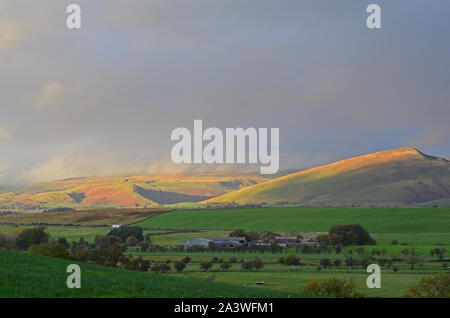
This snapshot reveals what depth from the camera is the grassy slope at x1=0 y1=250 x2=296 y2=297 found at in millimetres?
32456

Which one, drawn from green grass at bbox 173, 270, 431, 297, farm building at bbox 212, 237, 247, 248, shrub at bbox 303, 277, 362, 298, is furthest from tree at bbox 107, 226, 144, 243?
shrub at bbox 303, 277, 362, 298

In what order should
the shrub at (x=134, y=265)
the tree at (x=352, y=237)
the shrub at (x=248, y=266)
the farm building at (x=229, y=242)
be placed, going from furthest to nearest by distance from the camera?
the farm building at (x=229, y=242), the tree at (x=352, y=237), the shrub at (x=248, y=266), the shrub at (x=134, y=265)

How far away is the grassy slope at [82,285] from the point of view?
3246 cm

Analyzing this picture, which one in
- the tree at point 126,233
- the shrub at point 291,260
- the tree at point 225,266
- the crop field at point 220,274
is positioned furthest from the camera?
the tree at point 126,233

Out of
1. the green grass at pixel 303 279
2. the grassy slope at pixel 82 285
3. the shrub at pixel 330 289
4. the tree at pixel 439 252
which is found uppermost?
the grassy slope at pixel 82 285

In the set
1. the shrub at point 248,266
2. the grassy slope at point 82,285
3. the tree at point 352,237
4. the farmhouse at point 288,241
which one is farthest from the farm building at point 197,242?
the grassy slope at point 82,285

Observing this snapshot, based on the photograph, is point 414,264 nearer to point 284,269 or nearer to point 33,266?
point 284,269

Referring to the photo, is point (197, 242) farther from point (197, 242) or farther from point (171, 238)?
point (171, 238)

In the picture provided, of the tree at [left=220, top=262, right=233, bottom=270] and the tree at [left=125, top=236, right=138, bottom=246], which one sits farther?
the tree at [left=125, top=236, right=138, bottom=246]

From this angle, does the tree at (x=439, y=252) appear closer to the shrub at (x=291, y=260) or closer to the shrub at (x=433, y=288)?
the shrub at (x=291, y=260)

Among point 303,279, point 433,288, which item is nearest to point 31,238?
point 303,279

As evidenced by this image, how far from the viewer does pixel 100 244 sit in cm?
16150

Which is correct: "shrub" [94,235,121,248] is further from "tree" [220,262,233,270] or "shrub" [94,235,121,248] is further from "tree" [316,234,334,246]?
"tree" [316,234,334,246]
